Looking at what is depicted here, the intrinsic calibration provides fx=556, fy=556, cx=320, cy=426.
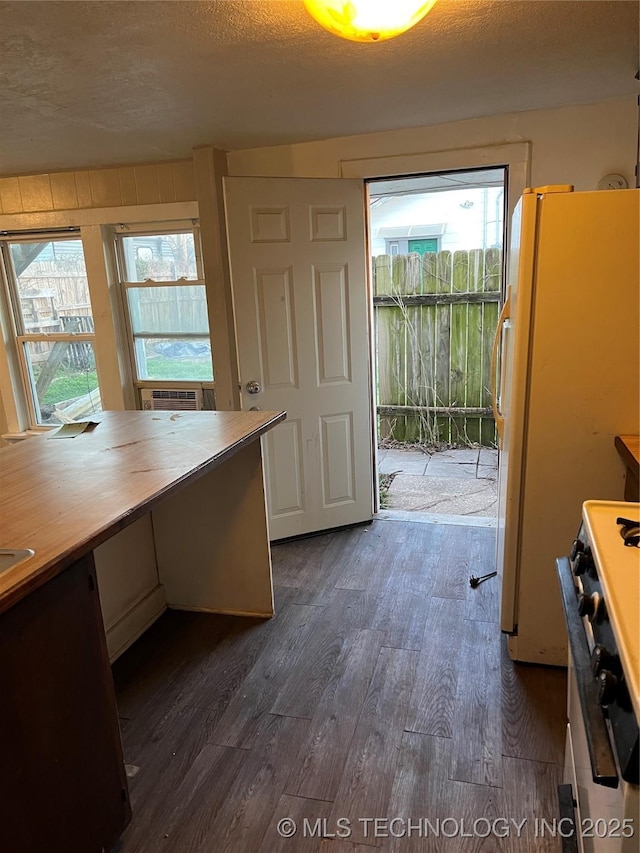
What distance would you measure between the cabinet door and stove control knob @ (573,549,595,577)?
1115 mm

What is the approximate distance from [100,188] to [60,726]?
325cm

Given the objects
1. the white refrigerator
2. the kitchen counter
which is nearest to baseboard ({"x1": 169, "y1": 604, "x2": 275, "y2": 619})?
the kitchen counter

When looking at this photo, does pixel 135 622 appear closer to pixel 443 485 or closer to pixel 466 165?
pixel 443 485

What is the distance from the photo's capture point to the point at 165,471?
170 centimetres

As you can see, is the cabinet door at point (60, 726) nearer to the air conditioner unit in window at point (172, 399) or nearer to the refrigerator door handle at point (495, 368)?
the refrigerator door handle at point (495, 368)

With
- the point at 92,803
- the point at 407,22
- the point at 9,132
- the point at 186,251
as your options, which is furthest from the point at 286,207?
the point at 92,803

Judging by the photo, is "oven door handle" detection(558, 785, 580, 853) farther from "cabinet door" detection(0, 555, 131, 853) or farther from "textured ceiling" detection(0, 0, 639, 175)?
"textured ceiling" detection(0, 0, 639, 175)

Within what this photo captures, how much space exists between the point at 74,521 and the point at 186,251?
258 cm

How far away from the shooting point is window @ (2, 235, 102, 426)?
3816 mm

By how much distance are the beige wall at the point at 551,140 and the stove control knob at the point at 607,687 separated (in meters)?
2.63

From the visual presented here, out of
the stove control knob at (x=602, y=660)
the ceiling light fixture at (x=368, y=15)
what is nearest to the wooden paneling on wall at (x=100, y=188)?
the ceiling light fixture at (x=368, y=15)

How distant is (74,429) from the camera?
2.30 m

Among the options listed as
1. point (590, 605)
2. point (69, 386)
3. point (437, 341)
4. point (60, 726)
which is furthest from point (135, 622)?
point (437, 341)

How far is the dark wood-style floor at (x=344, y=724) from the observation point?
1.55 m
